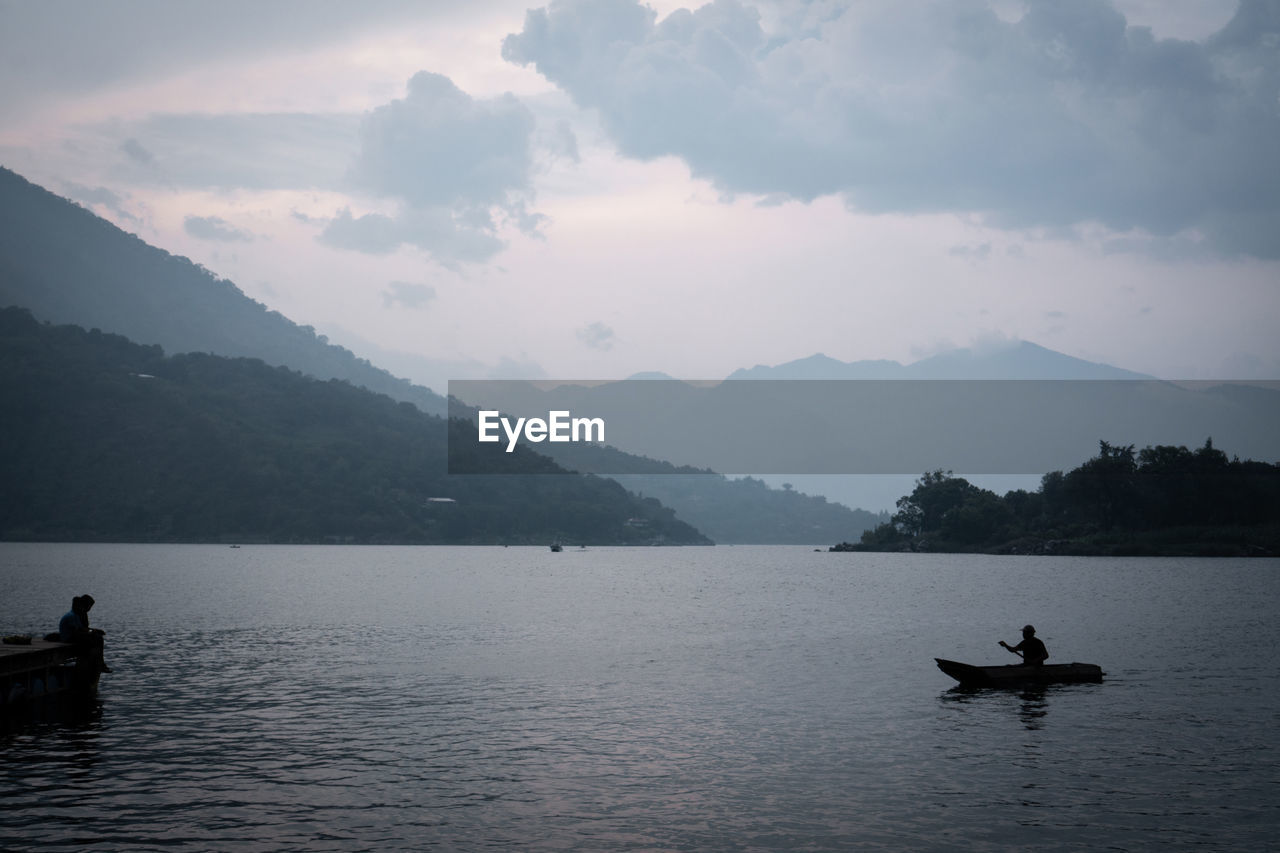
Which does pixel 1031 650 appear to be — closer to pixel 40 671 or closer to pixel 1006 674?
pixel 1006 674

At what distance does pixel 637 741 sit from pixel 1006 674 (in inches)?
851

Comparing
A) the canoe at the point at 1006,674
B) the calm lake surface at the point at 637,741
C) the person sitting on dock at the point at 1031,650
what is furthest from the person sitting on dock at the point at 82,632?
the person sitting on dock at the point at 1031,650

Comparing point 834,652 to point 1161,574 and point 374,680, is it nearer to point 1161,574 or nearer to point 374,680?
point 374,680

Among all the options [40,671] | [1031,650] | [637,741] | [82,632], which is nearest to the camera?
[637,741]

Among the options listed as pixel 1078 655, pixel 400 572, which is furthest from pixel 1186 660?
pixel 400 572

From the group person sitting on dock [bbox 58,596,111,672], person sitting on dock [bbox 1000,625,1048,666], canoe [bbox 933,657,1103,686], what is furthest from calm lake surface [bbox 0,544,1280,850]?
person sitting on dock [bbox 58,596,111,672]

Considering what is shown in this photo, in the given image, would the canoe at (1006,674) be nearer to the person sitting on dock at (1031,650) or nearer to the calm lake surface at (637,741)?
the person sitting on dock at (1031,650)

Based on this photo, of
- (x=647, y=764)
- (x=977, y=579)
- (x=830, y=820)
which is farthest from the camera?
(x=977, y=579)

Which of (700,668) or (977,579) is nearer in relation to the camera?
(700,668)

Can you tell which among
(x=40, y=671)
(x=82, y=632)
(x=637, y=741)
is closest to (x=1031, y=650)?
(x=637, y=741)

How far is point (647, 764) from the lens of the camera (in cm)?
3200

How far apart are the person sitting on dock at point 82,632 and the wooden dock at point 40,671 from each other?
34 centimetres

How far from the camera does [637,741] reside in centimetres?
3569

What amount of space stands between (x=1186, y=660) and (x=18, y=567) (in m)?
151
